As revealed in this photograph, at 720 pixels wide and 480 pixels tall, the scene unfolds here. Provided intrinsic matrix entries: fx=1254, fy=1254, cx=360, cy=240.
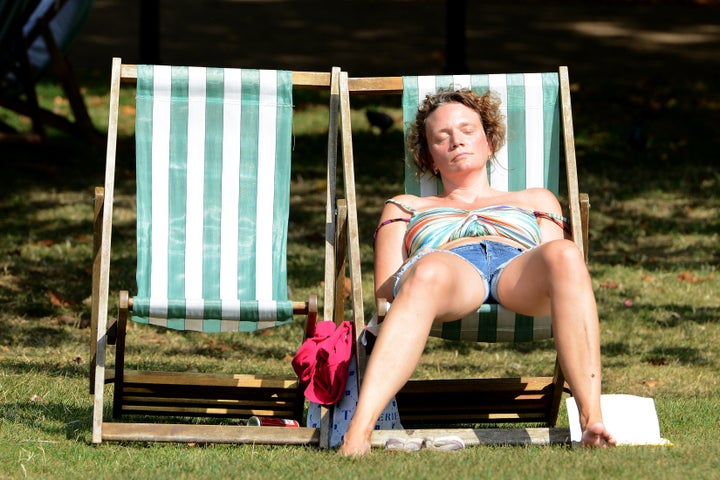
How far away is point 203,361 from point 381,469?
102 inches

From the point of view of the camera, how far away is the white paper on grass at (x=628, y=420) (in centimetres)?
414

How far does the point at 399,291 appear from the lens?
392cm

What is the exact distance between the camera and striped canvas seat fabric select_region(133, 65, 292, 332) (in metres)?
4.56

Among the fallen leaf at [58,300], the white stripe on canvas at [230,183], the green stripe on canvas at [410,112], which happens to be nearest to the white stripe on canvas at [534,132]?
the green stripe on canvas at [410,112]

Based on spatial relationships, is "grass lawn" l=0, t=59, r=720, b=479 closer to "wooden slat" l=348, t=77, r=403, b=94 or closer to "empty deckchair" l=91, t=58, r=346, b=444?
"empty deckchair" l=91, t=58, r=346, b=444

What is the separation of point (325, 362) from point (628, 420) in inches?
40.9

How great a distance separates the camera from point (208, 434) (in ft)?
13.3

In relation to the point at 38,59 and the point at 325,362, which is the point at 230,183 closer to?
the point at 325,362

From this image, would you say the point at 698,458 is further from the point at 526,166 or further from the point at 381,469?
the point at 526,166

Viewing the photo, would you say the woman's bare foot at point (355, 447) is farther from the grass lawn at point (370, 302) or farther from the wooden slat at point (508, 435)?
the wooden slat at point (508, 435)

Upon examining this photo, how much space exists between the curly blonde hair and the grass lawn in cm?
110

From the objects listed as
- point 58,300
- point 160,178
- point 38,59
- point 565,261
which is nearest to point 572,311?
point 565,261

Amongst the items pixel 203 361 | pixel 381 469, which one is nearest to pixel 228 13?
pixel 203 361

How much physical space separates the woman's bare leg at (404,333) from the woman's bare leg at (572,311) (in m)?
0.22
